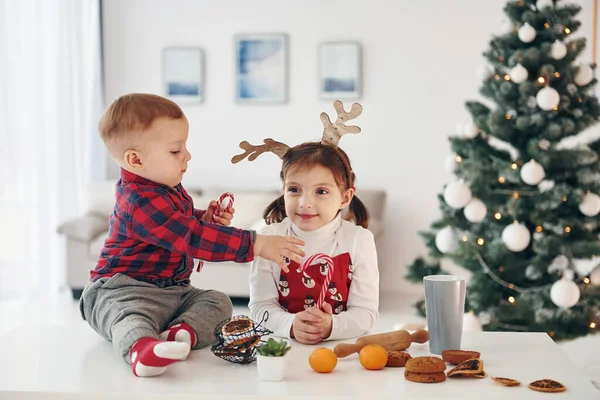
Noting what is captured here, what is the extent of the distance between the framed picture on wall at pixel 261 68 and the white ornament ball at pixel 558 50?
2.50m

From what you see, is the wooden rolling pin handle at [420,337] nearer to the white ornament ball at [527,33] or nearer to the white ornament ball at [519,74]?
the white ornament ball at [519,74]

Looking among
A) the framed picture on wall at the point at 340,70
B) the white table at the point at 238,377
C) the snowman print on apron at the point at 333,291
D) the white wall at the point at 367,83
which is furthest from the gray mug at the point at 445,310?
the framed picture on wall at the point at 340,70

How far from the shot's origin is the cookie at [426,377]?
4.26 ft

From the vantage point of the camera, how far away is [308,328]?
1.57 m

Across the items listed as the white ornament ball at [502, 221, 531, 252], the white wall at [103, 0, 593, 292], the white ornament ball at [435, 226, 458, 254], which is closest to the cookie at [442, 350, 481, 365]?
the white ornament ball at [502, 221, 531, 252]

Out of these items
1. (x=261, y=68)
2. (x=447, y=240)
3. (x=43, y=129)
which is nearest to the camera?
(x=447, y=240)

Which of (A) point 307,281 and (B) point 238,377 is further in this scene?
(A) point 307,281

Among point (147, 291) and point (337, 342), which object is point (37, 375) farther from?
point (337, 342)

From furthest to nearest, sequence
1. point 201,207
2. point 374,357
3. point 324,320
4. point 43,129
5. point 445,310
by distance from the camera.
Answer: point 43,129 → point 201,207 → point 324,320 → point 445,310 → point 374,357

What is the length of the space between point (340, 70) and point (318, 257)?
393cm

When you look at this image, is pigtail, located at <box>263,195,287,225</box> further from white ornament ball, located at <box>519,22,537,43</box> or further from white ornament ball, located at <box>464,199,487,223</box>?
white ornament ball, located at <box>519,22,537,43</box>

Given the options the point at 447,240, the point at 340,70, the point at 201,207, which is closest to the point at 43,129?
the point at 201,207

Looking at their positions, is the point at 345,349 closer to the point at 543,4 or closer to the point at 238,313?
the point at 543,4

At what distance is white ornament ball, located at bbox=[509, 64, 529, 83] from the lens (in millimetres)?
3342
